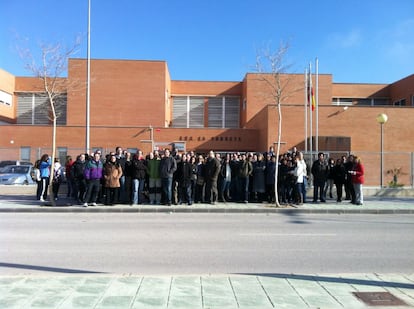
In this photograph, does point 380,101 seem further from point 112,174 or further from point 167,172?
point 112,174

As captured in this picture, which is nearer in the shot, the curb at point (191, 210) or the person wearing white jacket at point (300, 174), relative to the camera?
the curb at point (191, 210)

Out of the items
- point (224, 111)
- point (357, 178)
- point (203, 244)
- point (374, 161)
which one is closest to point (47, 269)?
point (203, 244)

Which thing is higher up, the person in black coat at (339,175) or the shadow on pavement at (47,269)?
the person in black coat at (339,175)

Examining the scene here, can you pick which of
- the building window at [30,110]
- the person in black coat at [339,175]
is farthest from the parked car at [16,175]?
the building window at [30,110]

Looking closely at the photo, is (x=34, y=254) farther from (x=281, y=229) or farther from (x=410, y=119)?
(x=410, y=119)

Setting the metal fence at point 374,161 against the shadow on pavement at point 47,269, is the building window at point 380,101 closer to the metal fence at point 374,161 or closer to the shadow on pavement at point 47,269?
the metal fence at point 374,161

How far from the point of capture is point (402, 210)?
14.0m

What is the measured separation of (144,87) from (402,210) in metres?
29.4

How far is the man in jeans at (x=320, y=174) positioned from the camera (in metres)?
15.4

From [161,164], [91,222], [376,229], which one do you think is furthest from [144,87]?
[376,229]

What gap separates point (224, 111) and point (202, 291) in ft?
131

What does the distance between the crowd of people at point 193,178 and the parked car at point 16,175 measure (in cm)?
334

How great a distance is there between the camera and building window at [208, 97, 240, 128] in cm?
4362

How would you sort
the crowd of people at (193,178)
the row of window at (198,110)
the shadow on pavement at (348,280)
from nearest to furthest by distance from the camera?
1. the shadow on pavement at (348,280)
2. the crowd of people at (193,178)
3. the row of window at (198,110)
